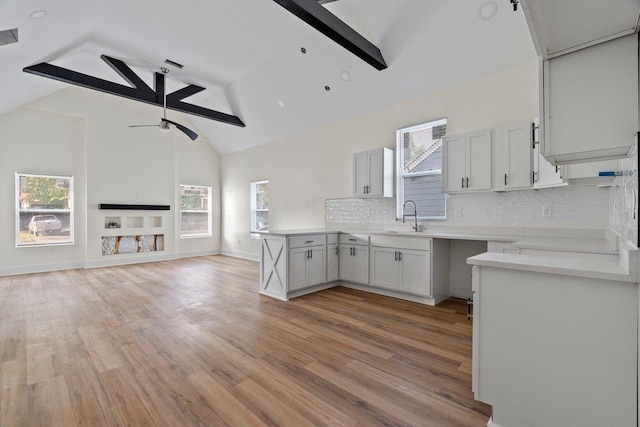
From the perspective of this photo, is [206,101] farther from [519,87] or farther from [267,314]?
[519,87]

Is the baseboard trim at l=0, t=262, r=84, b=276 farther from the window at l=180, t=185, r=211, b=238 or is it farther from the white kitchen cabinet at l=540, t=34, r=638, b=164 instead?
the white kitchen cabinet at l=540, t=34, r=638, b=164

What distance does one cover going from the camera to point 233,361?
253 centimetres

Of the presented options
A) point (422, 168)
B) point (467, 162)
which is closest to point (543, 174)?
point (467, 162)

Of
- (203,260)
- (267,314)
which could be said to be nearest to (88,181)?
(203,260)

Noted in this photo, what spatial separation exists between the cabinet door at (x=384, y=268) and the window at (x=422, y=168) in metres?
0.84

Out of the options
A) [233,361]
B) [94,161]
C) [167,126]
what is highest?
[167,126]

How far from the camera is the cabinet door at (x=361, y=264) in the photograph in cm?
465

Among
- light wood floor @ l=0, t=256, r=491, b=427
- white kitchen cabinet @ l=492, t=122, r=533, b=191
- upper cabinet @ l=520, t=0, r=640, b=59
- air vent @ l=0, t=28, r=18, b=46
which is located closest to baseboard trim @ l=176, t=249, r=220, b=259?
light wood floor @ l=0, t=256, r=491, b=427

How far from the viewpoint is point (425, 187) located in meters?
4.71

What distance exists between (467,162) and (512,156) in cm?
50

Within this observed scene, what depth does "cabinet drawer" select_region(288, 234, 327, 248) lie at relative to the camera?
438cm

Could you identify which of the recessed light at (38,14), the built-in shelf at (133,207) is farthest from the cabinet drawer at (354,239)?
the built-in shelf at (133,207)

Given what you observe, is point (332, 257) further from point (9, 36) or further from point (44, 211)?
point (44, 211)

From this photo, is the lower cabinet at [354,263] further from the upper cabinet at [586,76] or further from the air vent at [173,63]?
the air vent at [173,63]
